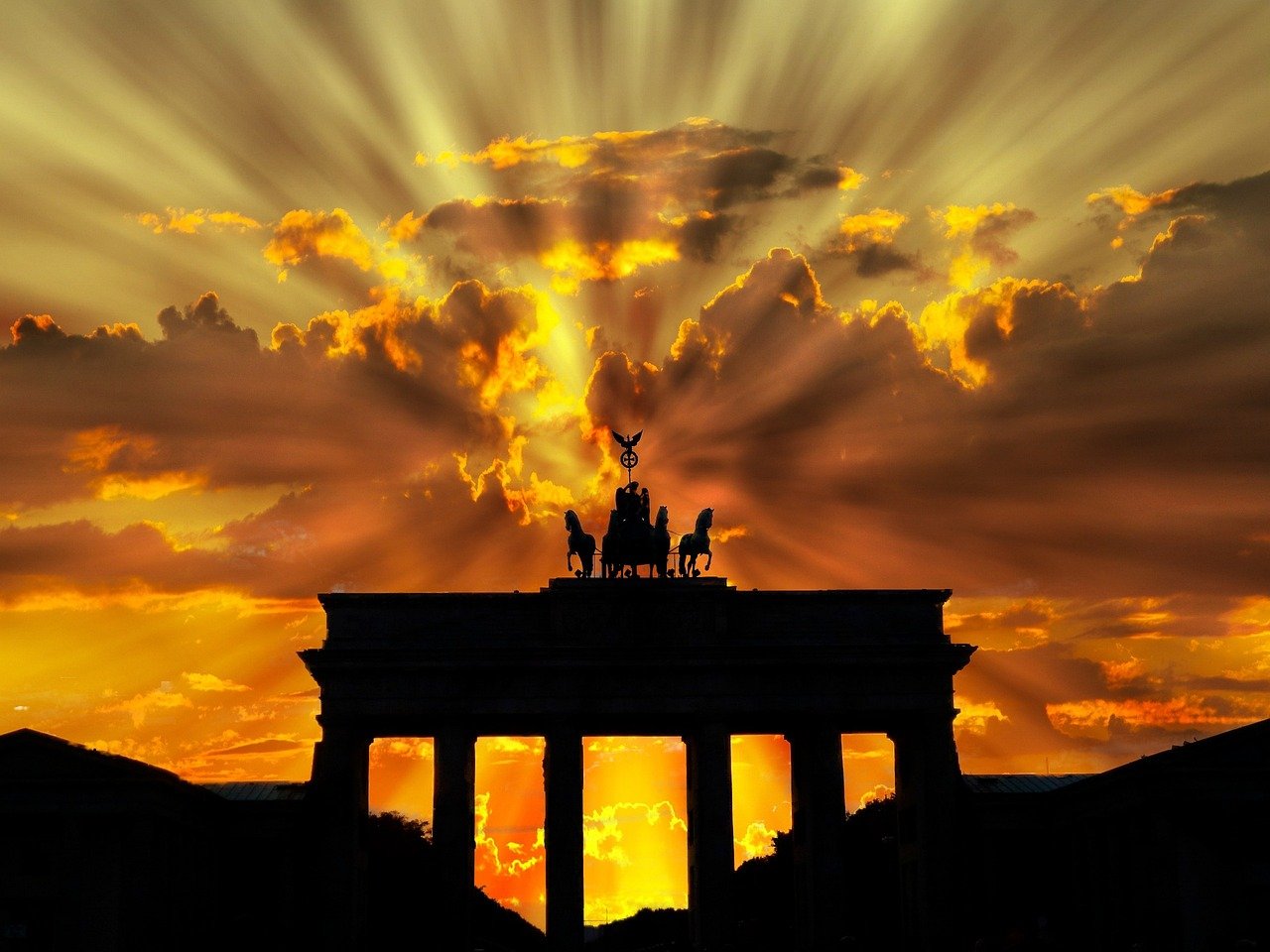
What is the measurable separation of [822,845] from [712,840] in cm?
477

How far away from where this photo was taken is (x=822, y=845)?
286 ft

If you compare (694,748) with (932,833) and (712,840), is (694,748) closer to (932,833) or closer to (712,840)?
(712,840)

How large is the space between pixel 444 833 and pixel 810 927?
1634cm

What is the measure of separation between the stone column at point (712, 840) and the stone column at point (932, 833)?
8.23 metres

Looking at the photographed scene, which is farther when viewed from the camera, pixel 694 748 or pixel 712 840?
pixel 694 748

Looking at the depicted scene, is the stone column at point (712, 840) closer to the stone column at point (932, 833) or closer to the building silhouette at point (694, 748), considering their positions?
the building silhouette at point (694, 748)

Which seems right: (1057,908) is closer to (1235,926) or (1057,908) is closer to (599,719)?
(1235,926)

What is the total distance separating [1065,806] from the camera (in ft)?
286

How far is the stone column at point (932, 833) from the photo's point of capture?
86.1 metres

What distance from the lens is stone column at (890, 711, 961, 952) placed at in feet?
282

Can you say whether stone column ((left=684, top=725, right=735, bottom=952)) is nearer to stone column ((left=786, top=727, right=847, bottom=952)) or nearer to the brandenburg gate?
the brandenburg gate

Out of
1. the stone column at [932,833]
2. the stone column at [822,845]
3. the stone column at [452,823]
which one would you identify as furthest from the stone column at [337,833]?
the stone column at [932,833]

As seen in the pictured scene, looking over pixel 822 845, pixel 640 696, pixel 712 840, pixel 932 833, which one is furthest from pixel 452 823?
pixel 932 833

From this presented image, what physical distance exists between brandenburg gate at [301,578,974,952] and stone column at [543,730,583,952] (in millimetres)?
81
